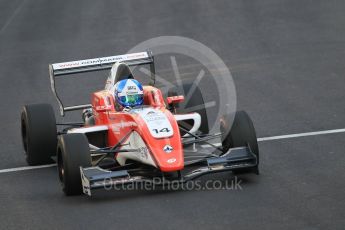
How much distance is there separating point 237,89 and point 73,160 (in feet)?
25.8

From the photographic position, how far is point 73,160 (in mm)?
11383

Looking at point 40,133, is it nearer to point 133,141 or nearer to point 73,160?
→ point 133,141

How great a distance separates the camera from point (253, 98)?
58.4 feet

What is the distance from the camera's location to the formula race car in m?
11.3

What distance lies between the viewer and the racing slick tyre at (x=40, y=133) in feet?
43.9

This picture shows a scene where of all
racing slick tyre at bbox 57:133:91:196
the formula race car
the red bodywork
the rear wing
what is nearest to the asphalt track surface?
racing slick tyre at bbox 57:133:91:196

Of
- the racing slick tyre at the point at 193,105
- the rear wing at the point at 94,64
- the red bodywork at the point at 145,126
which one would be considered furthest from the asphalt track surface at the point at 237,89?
the rear wing at the point at 94,64

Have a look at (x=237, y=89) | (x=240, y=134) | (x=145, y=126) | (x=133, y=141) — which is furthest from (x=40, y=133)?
(x=237, y=89)

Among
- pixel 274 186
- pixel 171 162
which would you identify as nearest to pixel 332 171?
pixel 274 186

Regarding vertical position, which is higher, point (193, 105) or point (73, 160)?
point (193, 105)

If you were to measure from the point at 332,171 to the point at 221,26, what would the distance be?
45.7ft

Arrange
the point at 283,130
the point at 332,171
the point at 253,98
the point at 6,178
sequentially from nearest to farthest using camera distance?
the point at 332,171 → the point at 6,178 → the point at 283,130 → the point at 253,98

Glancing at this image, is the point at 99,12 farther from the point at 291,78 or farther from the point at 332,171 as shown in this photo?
the point at 332,171

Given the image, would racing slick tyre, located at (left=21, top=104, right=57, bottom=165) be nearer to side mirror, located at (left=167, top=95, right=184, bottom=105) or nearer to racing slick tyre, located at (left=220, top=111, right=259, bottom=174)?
side mirror, located at (left=167, top=95, right=184, bottom=105)
